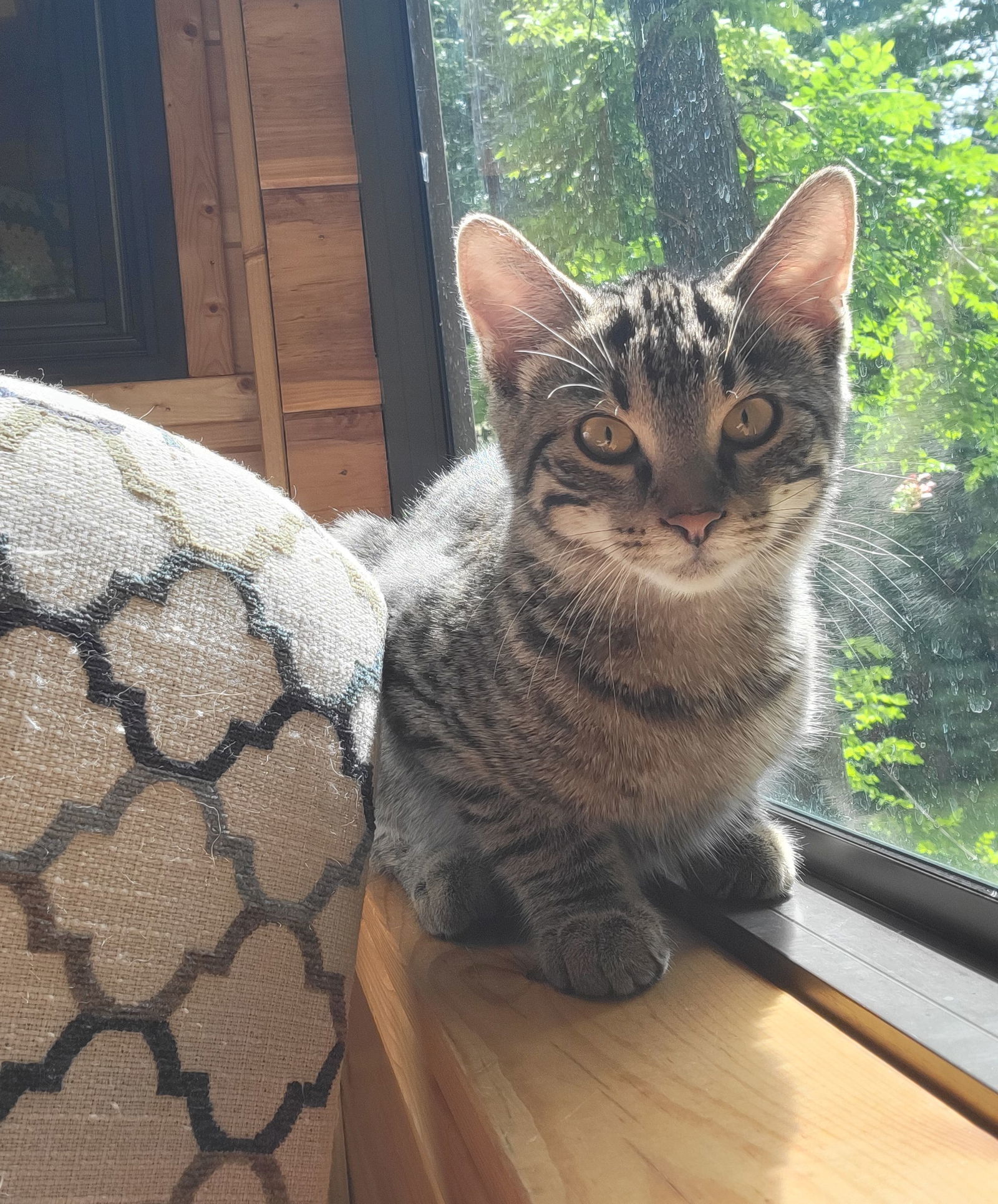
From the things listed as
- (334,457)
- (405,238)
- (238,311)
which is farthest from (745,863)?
(238,311)

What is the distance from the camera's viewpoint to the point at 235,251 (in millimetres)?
2268

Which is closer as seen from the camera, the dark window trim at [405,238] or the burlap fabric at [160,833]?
the burlap fabric at [160,833]

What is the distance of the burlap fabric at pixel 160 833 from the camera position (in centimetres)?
51

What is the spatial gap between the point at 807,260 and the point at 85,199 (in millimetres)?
1894

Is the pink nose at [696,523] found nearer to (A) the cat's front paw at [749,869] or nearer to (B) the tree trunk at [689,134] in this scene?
(A) the cat's front paw at [749,869]

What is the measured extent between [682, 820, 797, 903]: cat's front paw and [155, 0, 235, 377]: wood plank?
1.74 metres

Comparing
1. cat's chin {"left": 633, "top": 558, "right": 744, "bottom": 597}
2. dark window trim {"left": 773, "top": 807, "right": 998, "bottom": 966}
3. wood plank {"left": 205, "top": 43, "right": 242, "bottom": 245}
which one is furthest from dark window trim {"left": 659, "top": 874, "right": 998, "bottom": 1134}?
wood plank {"left": 205, "top": 43, "right": 242, "bottom": 245}

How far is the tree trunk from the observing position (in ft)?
3.37

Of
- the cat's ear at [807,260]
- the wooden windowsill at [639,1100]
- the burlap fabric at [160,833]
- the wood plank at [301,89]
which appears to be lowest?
the wooden windowsill at [639,1100]

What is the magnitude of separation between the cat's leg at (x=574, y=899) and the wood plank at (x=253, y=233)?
1.31 meters

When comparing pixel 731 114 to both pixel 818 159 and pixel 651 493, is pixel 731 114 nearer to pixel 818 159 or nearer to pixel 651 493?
pixel 818 159

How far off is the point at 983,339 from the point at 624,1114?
59 centimetres

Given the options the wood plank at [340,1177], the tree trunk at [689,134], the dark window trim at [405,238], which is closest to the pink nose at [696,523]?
the tree trunk at [689,134]

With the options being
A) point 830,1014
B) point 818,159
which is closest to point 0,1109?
point 830,1014
